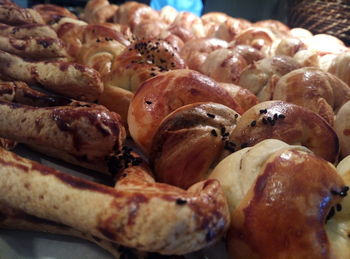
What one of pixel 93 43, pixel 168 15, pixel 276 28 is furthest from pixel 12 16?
pixel 276 28

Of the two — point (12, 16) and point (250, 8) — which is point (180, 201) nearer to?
point (12, 16)

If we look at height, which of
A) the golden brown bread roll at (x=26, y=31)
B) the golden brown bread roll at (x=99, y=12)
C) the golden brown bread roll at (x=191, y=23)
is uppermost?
the golden brown bread roll at (x=26, y=31)

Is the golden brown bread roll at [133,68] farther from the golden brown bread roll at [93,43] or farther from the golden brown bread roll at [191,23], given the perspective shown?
the golden brown bread roll at [191,23]

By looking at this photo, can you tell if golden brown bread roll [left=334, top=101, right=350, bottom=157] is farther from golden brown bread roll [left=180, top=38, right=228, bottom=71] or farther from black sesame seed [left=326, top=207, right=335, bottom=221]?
golden brown bread roll [left=180, top=38, right=228, bottom=71]

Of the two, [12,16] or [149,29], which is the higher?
[12,16]

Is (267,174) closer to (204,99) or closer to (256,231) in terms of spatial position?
(256,231)

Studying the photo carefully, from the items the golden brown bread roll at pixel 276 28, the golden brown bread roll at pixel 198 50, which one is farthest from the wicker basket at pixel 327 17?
the golden brown bread roll at pixel 198 50
